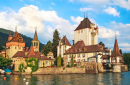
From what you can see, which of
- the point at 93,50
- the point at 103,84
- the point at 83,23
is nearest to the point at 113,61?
the point at 93,50

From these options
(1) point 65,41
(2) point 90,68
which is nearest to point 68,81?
(2) point 90,68

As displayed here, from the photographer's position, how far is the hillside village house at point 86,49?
7431 centimetres

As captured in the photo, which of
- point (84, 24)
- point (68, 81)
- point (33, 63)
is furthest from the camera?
point (84, 24)

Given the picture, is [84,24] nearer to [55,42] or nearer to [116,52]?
[55,42]

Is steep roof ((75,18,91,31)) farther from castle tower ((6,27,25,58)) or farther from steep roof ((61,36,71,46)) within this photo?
castle tower ((6,27,25,58))

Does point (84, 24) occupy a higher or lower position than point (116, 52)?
higher

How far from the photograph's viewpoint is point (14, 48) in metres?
86.0

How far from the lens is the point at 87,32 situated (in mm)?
92375

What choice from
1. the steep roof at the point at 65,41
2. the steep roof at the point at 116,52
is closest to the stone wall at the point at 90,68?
the steep roof at the point at 116,52

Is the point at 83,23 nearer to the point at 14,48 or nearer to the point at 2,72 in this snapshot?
the point at 14,48

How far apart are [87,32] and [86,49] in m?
14.2

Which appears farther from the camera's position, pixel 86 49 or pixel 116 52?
pixel 86 49

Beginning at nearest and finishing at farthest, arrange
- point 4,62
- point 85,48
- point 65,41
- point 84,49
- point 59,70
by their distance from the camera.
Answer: point 59,70
point 4,62
point 84,49
point 85,48
point 65,41

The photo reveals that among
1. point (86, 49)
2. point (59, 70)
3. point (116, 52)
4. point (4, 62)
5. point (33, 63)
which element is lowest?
point (59, 70)
